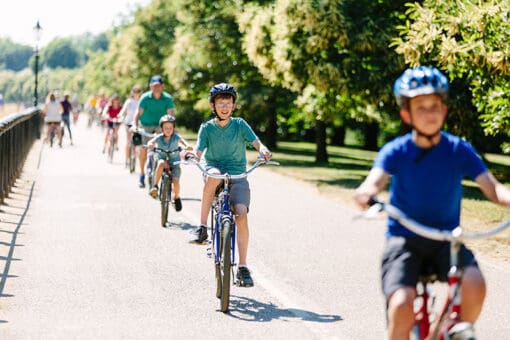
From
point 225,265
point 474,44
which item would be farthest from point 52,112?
point 225,265

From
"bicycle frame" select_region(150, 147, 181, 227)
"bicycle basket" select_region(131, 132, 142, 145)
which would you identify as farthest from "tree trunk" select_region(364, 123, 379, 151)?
"bicycle frame" select_region(150, 147, 181, 227)

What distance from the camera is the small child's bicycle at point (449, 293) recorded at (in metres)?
4.01

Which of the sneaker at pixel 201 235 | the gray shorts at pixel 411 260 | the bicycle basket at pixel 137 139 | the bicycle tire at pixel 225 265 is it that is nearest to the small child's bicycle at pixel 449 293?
the gray shorts at pixel 411 260

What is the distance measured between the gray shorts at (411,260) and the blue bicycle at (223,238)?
271 cm

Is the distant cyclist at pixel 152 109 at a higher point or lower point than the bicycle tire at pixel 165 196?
higher

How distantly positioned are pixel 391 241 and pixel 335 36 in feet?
47.6

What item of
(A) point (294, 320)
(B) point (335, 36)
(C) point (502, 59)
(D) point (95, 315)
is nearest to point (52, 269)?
(D) point (95, 315)

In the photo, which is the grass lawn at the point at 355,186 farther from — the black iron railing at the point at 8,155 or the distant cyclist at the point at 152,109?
the black iron railing at the point at 8,155

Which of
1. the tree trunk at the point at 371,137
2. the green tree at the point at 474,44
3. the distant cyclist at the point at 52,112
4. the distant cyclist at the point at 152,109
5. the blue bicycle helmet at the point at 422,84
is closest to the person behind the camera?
the blue bicycle helmet at the point at 422,84

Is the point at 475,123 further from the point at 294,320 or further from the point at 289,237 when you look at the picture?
Result: the point at 294,320

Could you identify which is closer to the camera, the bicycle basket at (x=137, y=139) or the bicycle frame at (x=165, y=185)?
the bicycle frame at (x=165, y=185)

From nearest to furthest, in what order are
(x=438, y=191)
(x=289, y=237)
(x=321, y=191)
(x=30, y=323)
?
(x=438, y=191) → (x=30, y=323) → (x=289, y=237) → (x=321, y=191)

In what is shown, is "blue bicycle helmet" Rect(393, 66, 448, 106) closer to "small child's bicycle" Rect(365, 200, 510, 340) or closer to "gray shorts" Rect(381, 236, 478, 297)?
"small child's bicycle" Rect(365, 200, 510, 340)

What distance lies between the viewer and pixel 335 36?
18.7 metres
